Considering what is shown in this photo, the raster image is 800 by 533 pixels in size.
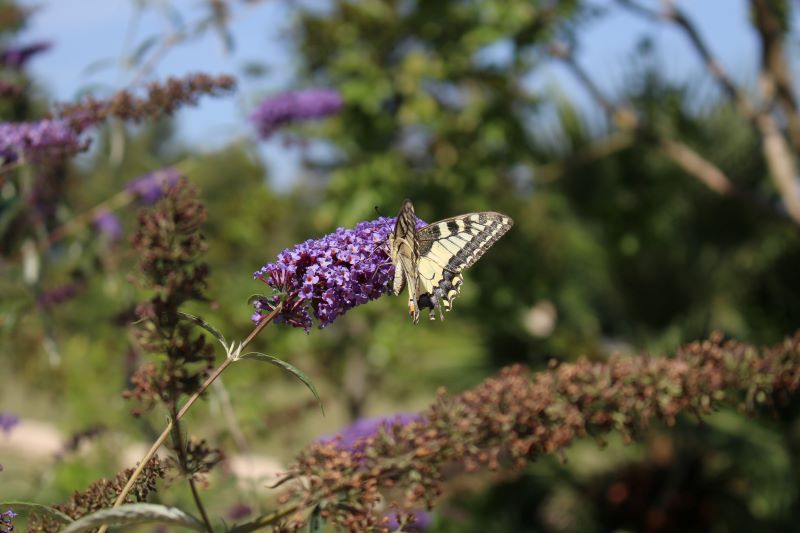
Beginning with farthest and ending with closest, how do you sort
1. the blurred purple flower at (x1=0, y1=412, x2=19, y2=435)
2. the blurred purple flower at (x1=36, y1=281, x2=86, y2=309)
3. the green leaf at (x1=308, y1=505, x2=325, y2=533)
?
1. the blurred purple flower at (x1=36, y1=281, x2=86, y2=309)
2. the blurred purple flower at (x1=0, y1=412, x2=19, y2=435)
3. the green leaf at (x1=308, y1=505, x2=325, y2=533)

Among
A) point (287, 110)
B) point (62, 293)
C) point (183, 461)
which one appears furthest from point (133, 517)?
point (287, 110)

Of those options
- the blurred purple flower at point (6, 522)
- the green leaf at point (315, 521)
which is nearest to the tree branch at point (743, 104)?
the green leaf at point (315, 521)

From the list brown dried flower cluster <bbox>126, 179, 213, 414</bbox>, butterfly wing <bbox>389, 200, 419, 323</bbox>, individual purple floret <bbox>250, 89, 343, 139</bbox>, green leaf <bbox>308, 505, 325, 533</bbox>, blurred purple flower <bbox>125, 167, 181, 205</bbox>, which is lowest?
green leaf <bbox>308, 505, 325, 533</bbox>

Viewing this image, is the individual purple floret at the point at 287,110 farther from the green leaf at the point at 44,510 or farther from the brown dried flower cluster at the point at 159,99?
the green leaf at the point at 44,510

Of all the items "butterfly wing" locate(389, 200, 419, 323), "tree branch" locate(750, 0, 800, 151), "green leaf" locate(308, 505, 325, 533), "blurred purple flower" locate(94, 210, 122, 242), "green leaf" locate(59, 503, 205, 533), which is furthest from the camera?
"tree branch" locate(750, 0, 800, 151)

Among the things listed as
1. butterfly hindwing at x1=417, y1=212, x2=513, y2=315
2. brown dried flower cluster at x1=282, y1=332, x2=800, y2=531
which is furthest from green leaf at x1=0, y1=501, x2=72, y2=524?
butterfly hindwing at x1=417, y1=212, x2=513, y2=315

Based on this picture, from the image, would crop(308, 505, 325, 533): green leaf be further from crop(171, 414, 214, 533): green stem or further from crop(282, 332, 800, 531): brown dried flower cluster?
crop(171, 414, 214, 533): green stem

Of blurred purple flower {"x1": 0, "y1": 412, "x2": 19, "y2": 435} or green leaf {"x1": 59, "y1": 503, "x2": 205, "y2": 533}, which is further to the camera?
blurred purple flower {"x1": 0, "y1": 412, "x2": 19, "y2": 435}
